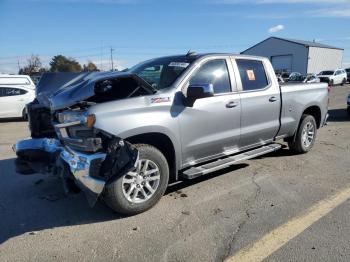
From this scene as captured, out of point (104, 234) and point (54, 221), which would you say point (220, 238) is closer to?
point (104, 234)

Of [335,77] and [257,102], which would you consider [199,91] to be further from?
[335,77]

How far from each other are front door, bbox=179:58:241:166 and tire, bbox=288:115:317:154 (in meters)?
2.09

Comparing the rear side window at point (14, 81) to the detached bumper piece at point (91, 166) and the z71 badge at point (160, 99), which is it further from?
the z71 badge at point (160, 99)

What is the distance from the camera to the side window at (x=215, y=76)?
529 centimetres

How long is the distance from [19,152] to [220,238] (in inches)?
113

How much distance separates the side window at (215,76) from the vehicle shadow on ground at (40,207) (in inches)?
56.6

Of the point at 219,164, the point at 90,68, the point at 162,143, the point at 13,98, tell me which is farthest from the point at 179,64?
the point at 90,68

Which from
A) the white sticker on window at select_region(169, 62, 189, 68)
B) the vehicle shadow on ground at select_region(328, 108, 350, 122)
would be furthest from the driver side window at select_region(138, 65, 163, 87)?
the vehicle shadow on ground at select_region(328, 108, 350, 122)

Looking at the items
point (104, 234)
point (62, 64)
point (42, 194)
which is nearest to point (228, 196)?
point (104, 234)

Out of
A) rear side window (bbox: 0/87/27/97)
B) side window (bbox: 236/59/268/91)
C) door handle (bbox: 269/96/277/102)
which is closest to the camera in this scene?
side window (bbox: 236/59/268/91)

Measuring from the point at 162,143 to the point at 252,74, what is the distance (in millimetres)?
2191

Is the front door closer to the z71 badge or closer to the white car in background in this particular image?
the z71 badge

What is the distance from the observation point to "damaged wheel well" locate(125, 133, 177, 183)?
4.68 meters

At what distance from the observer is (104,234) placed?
161 inches
